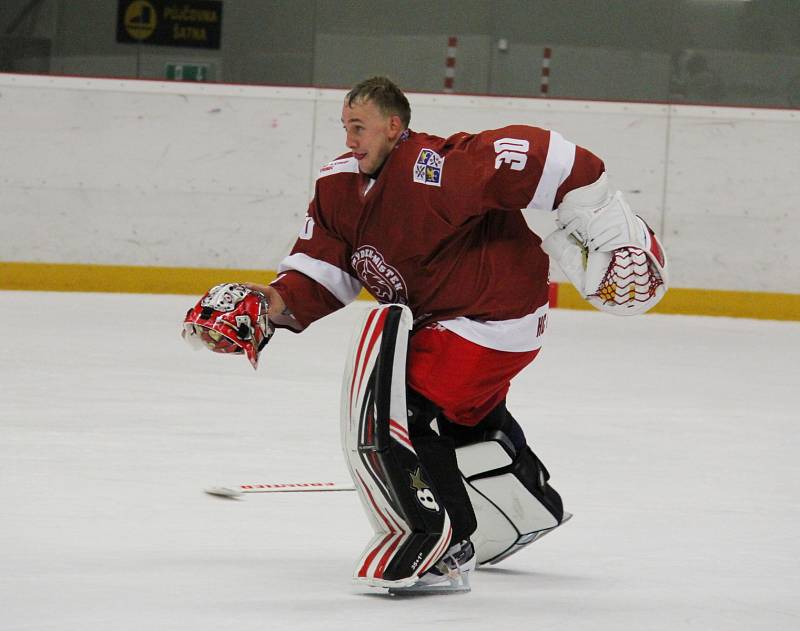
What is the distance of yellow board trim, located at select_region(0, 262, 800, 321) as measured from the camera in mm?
7547

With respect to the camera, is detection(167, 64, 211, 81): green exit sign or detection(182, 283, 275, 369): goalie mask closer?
detection(182, 283, 275, 369): goalie mask

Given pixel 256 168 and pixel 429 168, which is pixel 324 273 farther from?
pixel 256 168

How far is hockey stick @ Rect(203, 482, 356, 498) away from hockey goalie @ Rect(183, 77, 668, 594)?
68 cm

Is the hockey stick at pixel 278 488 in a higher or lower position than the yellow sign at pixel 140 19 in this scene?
lower

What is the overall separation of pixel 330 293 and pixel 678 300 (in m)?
5.53

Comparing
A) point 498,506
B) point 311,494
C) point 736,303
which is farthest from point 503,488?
point 736,303

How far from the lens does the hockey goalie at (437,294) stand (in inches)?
89.0

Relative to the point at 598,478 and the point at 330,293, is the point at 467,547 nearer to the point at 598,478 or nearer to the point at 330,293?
the point at 330,293

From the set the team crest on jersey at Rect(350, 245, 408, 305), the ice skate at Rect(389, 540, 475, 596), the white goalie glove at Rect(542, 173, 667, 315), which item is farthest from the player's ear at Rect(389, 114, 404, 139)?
the ice skate at Rect(389, 540, 475, 596)

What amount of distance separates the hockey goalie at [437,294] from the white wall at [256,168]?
206 inches

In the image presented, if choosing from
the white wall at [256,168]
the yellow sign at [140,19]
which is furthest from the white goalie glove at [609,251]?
the yellow sign at [140,19]

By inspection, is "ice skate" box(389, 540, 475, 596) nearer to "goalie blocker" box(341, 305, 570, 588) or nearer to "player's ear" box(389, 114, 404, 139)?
"goalie blocker" box(341, 305, 570, 588)

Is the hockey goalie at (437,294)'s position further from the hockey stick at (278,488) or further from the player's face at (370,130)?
the hockey stick at (278,488)

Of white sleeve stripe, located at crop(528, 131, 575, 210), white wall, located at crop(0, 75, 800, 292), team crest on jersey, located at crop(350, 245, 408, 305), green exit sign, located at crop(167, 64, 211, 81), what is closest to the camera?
white sleeve stripe, located at crop(528, 131, 575, 210)
